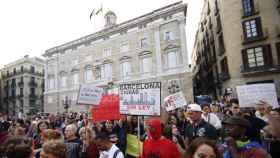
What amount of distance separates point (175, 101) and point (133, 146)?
11.8 feet

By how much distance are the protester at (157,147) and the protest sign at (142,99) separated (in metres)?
1.50

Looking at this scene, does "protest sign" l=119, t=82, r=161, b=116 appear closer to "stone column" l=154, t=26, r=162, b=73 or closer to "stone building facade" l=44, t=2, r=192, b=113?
"stone building facade" l=44, t=2, r=192, b=113

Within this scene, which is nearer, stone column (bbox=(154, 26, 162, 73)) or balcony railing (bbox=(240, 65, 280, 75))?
balcony railing (bbox=(240, 65, 280, 75))

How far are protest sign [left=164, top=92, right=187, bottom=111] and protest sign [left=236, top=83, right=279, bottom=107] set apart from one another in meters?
2.24

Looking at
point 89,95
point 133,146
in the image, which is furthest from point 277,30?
point 133,146

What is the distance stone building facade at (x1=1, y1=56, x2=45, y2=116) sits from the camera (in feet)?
180

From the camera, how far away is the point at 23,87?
55281 millimetres

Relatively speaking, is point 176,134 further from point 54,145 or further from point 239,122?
point 54,145

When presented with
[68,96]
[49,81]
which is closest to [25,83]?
[49,81]

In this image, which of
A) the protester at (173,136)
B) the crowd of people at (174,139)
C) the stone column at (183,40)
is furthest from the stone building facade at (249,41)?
the protester at (173,136)

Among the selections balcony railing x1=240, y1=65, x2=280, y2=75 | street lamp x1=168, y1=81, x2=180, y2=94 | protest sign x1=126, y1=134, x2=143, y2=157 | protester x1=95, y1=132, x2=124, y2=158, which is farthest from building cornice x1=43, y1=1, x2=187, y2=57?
protester x1=95, y1=132, x2=124, y2=158

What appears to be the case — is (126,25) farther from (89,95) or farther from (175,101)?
(89,95)

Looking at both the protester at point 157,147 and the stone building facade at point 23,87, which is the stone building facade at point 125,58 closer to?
the stone building facade at point 23,87

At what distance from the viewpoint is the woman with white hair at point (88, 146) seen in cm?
432
